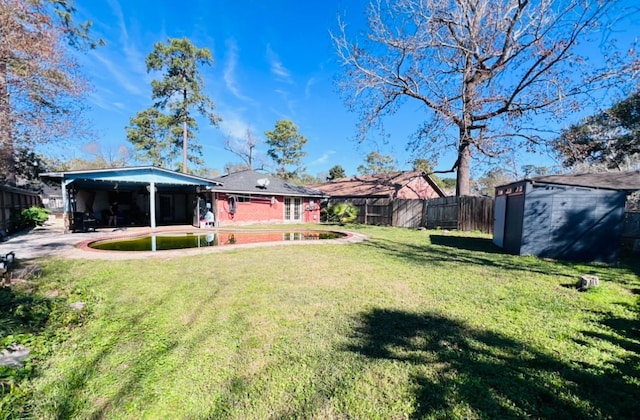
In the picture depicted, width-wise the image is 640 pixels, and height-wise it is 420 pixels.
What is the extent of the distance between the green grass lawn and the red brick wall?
34.9 ft

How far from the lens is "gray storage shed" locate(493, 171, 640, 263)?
6957 mm

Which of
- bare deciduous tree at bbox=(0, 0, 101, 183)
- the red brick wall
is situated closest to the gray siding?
the red brick wall

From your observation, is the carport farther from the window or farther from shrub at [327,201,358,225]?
shrub at [327,201,358,225]

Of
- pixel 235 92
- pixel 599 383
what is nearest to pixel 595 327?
pixel 599 383

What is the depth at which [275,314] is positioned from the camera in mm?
3590

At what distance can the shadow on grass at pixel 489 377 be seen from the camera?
1988mm

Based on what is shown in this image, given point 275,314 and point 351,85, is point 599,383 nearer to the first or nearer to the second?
point 275,314

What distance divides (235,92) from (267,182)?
942 cm

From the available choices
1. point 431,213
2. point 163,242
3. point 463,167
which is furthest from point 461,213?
point 163,242

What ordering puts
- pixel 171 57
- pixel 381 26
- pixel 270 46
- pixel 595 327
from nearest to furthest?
pixel 595 327 < pixel 381 26 < pixel 270 46 < pixel 171 57

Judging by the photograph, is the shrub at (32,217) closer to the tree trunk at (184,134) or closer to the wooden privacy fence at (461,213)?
the tree trunk at (184,134)

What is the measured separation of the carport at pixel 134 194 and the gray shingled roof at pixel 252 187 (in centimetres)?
142

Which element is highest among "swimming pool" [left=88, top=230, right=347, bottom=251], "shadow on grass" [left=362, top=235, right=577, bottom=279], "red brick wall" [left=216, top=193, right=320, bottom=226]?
"red brick wall" [left=216, top=193, right=320, bottom=226]

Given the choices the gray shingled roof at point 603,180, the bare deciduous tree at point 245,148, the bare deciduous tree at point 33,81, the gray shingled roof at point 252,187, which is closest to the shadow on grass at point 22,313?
the bare deciduous tree at point 33,81
